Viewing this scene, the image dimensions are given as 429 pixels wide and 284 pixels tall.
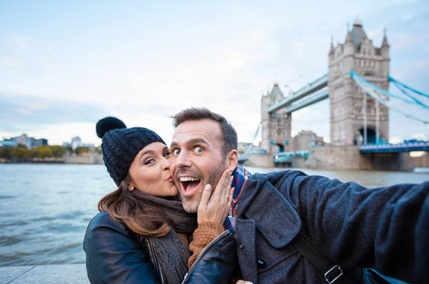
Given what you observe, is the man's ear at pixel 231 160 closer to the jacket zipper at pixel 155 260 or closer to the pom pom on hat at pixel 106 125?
the jacket zipper at pixel 155 260

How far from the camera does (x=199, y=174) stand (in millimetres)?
1536

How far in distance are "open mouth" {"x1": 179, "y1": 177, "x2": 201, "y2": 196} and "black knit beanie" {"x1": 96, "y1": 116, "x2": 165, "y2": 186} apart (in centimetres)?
40

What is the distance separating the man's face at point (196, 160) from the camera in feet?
5.04

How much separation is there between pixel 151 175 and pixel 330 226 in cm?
106

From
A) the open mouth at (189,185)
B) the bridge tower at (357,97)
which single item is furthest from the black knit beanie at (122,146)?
the bridge tower at (357,97)

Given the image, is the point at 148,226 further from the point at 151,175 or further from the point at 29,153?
the point at 29,153

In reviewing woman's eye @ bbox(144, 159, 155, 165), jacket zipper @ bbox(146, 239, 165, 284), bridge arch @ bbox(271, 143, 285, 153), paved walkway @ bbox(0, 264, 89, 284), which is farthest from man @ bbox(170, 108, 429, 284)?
bridge arch @ bbox(271, 143, 285, 153)

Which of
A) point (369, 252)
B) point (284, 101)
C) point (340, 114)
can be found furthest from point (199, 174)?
point (284, 101)

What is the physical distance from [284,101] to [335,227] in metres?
46.9

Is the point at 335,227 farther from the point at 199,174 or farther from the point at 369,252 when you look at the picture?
the point at 199,174

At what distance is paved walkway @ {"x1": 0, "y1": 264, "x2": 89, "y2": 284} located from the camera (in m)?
1.99

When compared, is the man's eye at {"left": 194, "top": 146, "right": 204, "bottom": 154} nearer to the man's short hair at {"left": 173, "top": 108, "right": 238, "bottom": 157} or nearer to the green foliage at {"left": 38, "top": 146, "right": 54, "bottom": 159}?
the man's short hair at {"left": 173, "top": 108, "right": 238, "bottom": 157}

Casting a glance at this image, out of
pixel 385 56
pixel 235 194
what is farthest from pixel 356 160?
pixel 235 194

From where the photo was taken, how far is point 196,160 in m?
1.55
